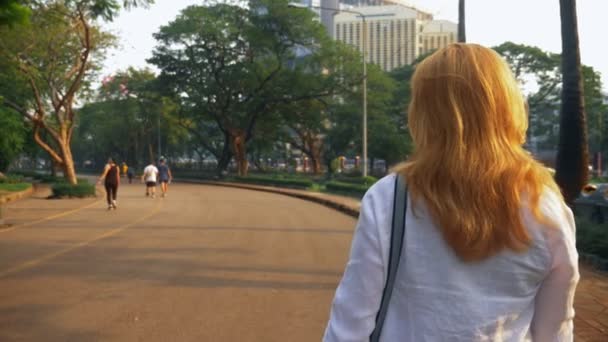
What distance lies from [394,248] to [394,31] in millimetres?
63997

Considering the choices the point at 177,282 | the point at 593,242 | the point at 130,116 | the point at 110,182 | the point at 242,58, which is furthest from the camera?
the point at 130,116

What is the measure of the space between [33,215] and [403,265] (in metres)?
17.7

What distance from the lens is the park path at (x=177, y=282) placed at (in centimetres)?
553

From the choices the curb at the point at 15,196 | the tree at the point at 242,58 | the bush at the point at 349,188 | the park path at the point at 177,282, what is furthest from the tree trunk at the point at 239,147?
the park path at the point at 177,282

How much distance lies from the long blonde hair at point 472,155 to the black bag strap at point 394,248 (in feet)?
0.11

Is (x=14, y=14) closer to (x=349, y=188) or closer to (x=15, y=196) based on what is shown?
(x=349, y=188)

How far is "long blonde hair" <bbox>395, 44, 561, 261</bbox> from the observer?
5.05ft

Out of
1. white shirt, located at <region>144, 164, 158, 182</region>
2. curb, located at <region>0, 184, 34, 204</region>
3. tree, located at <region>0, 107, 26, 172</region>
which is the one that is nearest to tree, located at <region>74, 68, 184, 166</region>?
tree, located at <region>0, 107, 26, 172</region>

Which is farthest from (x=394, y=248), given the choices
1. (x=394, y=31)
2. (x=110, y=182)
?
(x=394, y=31)

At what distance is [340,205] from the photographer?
20.3 m

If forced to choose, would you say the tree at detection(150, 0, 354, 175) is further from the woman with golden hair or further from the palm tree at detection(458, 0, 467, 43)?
the woman with golden hair

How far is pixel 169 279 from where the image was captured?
25.5 feet

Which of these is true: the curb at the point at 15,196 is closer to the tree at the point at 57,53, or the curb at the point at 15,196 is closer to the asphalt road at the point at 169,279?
the tree at the point at 57,53

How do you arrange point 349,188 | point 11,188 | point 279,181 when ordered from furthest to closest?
1. point 279,181
2. point 11,188
3. point 349,188
